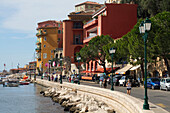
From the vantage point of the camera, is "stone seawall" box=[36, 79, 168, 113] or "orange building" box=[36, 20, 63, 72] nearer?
"stone seawall" box=[36, 79, 168, 113]

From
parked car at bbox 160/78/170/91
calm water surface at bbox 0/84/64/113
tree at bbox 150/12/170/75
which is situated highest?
tree at bbox 150/12/170/75

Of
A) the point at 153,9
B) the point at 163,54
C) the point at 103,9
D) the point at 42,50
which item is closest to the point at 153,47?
the point at 163,54

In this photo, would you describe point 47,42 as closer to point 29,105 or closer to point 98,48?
point 98,48

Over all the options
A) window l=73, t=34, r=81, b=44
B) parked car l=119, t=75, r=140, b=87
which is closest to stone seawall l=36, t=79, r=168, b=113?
parked car l=119, t=75, r=140, b=87

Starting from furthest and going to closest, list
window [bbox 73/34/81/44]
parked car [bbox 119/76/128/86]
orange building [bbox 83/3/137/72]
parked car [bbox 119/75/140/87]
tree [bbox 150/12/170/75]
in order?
1. window [bbox 73/34/81/44]
2. orange building [bbox 83/3/137/72]
3. parked car [bbox 119/76/128/86]
4. parked car [bbox 119/75/140/87]
5. tree [bbox 150/12/170/75]

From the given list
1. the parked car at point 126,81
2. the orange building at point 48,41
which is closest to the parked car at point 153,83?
the parked car at point 126,81

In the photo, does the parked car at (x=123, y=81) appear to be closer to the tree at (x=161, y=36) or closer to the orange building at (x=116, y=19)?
the tree at (x=161, y=36)

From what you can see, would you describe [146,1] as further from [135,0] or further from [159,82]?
[159,82]

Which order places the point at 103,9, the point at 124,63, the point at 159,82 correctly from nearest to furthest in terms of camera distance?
the point at 159,82 → the point at 124,63 → the point at 103,9

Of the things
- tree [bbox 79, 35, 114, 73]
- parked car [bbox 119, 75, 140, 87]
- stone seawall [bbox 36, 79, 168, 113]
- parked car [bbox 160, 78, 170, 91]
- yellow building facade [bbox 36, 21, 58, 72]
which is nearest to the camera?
stone seawall [bbox 36, 79, 168, 113]

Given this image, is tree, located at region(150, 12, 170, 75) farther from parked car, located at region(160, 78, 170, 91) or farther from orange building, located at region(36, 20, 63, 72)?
orange building, located at region(36, 20, 63, 72)

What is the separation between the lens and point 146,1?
71.0m

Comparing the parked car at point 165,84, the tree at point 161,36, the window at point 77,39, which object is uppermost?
the window at point 77,39

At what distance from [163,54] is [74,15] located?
6904 centimetres
